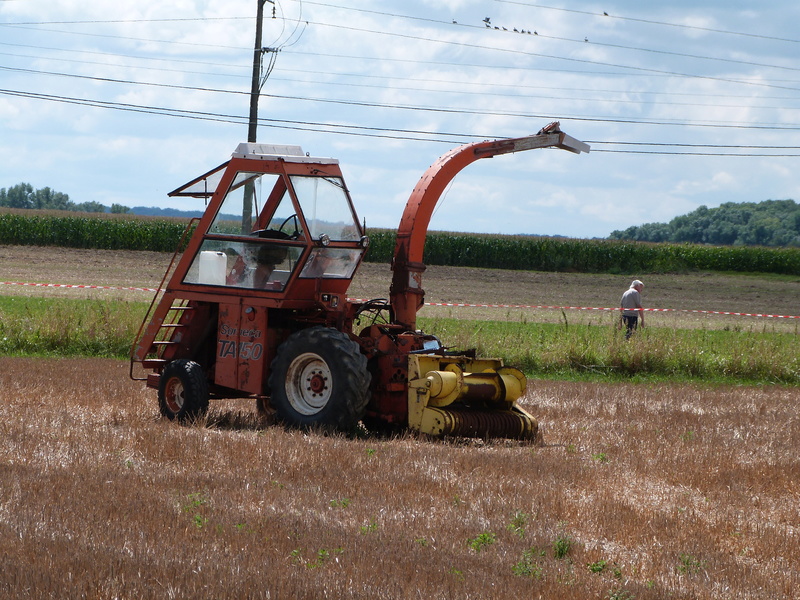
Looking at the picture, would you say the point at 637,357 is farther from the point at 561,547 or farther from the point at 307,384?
the point at 561,547

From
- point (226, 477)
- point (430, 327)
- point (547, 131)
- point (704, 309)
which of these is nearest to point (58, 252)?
point (704, 309)

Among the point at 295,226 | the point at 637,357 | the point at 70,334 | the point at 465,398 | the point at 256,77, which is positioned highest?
the point at 256,77

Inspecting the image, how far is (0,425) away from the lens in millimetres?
9562

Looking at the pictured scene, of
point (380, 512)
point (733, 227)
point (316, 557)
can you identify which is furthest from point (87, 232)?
point (733, 227)

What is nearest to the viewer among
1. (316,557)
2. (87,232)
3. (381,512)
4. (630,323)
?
(316,557)

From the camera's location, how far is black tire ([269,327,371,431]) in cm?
962

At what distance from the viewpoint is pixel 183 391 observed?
10.5 metres

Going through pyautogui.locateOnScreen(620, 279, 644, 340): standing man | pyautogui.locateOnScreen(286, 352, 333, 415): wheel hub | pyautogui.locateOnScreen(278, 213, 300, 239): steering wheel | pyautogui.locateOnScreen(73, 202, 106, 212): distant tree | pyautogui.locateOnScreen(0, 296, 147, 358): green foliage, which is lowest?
pyautogui.locateOnScreen(0, 296, 147, 358): green foliage

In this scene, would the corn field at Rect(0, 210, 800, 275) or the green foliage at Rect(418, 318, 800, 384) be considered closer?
the green foliage at Rect(418, 318, 800, 384)

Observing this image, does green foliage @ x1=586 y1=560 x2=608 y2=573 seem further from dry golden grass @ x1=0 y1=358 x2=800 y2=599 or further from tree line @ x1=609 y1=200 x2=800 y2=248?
tree line @ x1=609 y1=200 x2=800 y2=248

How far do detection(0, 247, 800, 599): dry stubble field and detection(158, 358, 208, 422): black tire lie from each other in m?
0.20

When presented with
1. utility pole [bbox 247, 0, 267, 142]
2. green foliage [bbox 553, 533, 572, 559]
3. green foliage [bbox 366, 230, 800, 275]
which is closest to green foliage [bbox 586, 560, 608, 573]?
green foliage [bbox 553, 533, 572, 559]

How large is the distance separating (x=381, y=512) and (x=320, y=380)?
3.27 metres

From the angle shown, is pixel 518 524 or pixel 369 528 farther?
pixel 518 524
